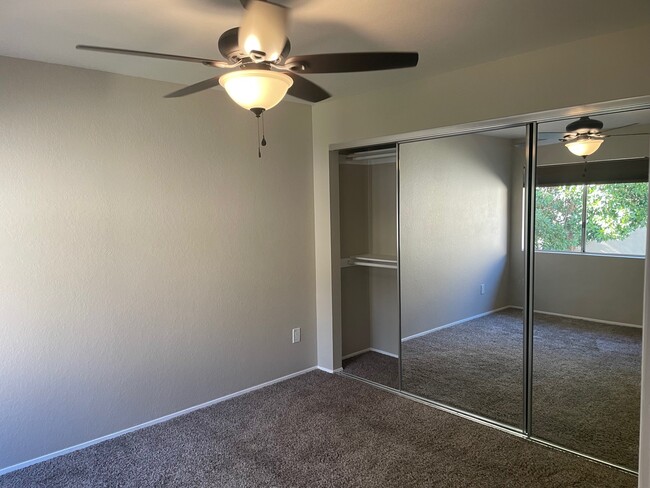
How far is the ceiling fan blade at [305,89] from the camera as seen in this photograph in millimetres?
2047

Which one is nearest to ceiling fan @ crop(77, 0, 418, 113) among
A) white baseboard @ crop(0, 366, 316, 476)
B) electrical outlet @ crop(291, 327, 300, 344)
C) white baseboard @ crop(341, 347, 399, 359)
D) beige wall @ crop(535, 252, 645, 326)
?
beige wall @ crop(535, 252, 645, 326)

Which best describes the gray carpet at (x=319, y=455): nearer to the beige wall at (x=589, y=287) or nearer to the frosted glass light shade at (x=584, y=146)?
the beige wall at (x=589, y=287)

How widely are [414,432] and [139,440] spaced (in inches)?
71.0

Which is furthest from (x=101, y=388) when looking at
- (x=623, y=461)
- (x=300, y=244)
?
(x=623, y=461)

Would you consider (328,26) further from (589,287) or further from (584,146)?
(589,287)

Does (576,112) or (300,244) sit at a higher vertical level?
(576,112)

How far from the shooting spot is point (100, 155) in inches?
117

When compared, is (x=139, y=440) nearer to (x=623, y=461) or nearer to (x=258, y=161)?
(x=258, y=161)

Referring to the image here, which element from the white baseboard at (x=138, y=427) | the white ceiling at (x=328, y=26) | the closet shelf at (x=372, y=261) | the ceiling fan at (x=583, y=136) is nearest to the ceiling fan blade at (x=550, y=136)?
the ceiling fan at (x=583, y=136)

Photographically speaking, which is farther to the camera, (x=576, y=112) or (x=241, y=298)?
(x=241, y=298)

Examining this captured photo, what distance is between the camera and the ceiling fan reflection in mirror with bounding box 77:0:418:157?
178cm

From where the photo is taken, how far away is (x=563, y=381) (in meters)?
3.01

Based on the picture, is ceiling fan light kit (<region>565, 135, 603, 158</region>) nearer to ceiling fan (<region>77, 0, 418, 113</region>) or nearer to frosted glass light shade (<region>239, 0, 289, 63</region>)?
ceiling fan (<region>77, 0, 418, 113</region>)

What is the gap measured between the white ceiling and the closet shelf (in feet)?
5.85
